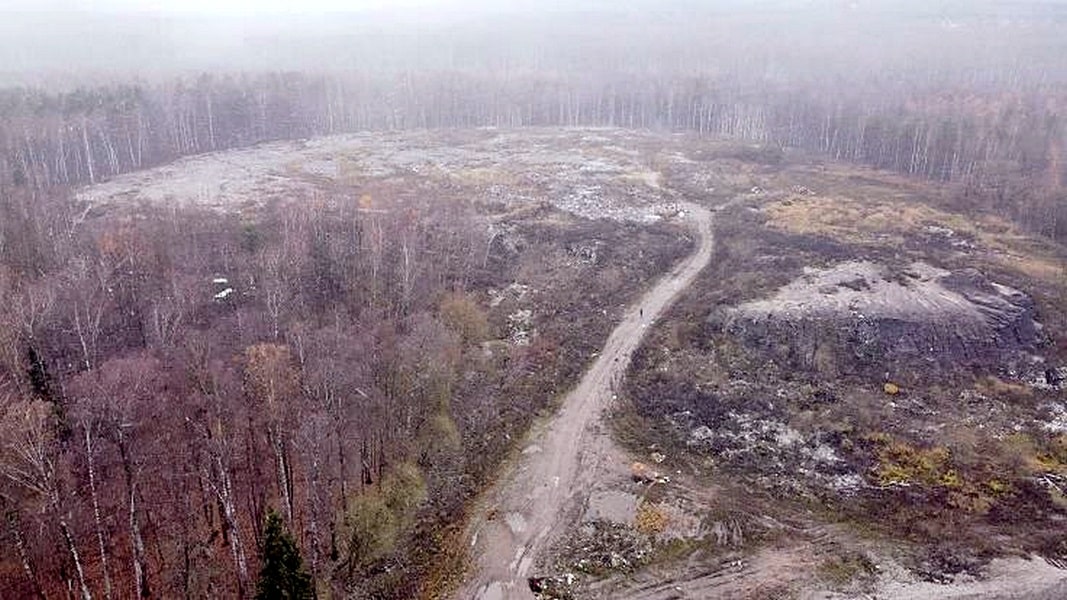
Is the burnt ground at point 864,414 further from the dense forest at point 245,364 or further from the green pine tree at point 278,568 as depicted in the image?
the green pine tree at point 278,568

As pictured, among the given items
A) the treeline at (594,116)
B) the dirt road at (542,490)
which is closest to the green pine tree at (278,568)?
the dirt road at (542,490)

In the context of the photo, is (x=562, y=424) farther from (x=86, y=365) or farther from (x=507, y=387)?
(x=86, y=365)

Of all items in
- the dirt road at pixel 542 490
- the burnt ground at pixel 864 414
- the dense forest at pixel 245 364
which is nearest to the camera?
the dense forest at pixel 245 364

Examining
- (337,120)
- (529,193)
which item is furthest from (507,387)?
(337,120)

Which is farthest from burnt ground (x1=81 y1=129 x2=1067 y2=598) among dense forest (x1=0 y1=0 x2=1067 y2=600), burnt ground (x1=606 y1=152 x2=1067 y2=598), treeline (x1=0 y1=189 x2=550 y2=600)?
treeline (x1=0 y1=189 x2=550 y2=600)

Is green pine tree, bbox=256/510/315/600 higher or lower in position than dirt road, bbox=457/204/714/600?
higher

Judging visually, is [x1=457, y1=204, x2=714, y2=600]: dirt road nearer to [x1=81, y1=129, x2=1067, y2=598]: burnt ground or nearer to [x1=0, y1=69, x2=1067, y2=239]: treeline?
[x1=81, y1=129, x2=1067, y2=598]: burnt ground
